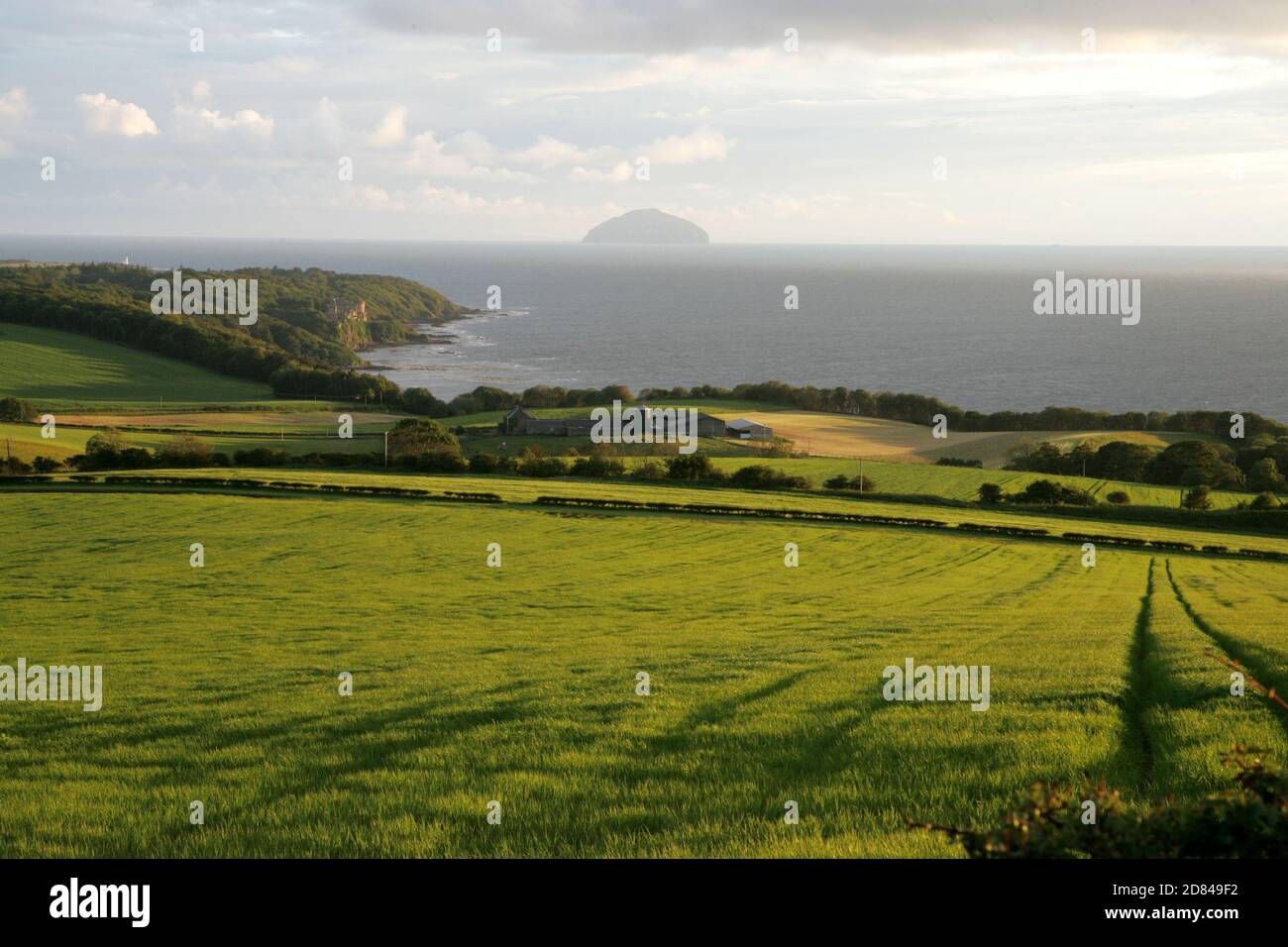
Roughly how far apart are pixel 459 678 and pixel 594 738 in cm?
537

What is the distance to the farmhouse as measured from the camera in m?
102

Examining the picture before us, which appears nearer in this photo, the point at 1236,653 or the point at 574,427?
the point at 1236,653

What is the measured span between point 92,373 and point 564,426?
7108 cm

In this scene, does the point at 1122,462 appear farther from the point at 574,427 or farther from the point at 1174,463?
the point at 574,427

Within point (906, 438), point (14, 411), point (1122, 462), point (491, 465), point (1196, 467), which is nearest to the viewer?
point (491, 465)

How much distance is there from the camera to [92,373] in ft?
419

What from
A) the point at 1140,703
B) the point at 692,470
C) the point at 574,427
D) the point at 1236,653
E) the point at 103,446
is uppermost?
the point at 574,427

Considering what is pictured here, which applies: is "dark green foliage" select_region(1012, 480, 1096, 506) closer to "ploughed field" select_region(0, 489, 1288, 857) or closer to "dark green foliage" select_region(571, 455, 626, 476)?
"dark green foliage" select_region(571, 455, 626, 476)

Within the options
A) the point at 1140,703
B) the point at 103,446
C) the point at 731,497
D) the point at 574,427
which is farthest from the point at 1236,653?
the point at 574,427

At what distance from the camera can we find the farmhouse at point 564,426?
10225cm

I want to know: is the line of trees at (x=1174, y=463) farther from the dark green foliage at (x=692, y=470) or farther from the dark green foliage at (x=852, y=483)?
the dark green foliage at (x=692, y=470)

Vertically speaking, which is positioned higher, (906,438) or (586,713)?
(586,713)
